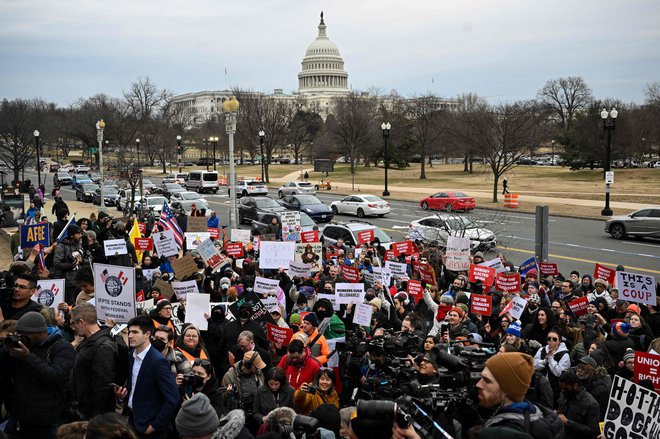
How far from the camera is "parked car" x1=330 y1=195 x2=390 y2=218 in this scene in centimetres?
3778

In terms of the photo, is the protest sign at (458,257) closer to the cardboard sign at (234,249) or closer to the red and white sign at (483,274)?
the red and white sign at (483,274)

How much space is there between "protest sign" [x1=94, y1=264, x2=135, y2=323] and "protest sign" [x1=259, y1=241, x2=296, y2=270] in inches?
239

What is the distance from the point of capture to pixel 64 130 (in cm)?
9894

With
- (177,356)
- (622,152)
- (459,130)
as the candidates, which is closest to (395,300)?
(177,356)

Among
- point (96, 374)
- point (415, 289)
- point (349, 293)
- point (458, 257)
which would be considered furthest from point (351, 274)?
point (96, 374)

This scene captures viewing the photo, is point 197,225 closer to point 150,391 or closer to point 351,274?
point 351,274

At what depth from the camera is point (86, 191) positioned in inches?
1895

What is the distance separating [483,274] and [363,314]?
486 centimetres

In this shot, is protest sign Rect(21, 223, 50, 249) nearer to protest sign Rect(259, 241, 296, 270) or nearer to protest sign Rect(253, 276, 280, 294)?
protest sign Rect(259, 241, 296, 270)

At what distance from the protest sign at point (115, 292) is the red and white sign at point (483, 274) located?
25.5ft

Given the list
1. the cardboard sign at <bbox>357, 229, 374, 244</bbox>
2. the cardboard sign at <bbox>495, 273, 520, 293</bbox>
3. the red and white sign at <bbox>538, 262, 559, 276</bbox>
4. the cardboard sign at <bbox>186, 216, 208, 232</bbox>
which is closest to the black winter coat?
the cardboard sign at <bbox>495, 273, 520, 293</bbox>

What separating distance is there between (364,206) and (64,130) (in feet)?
249

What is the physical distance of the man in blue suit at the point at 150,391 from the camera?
552 centimetres

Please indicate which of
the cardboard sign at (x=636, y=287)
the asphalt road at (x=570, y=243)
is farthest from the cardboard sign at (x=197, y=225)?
the cardboard sign at (x=636, y=287)
